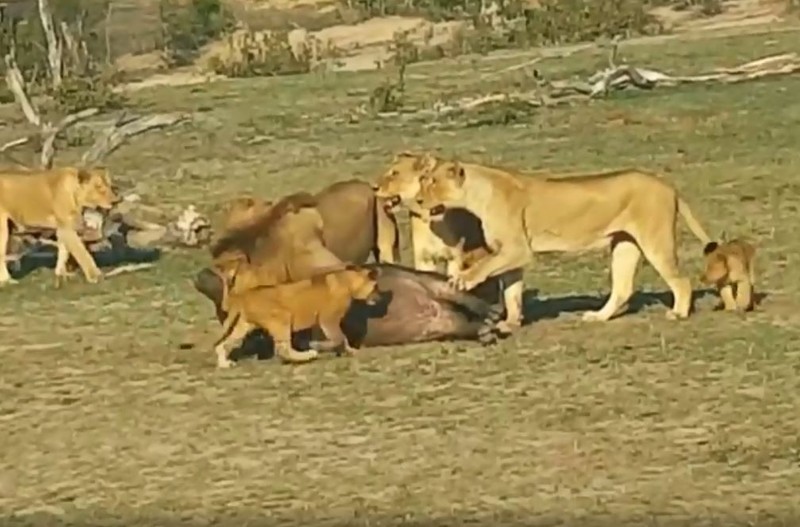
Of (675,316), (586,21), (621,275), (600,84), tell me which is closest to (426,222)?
(621,275)

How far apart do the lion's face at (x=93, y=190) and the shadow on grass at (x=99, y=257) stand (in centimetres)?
65

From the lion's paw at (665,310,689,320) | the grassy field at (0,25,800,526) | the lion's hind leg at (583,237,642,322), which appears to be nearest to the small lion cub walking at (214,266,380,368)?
the grassy field at (0,25,800,526)

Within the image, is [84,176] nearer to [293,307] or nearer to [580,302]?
[580,302]

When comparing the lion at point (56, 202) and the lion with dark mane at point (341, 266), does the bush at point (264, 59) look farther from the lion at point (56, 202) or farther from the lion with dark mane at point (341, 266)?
the lion with dark mane at point (341, 266)

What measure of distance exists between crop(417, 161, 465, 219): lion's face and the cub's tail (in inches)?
20.8

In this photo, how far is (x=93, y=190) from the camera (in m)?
12.8

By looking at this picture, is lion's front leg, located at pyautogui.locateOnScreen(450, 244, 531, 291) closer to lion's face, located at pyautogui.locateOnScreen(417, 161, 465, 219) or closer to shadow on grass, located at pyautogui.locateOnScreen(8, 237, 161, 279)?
lion's face, located at pyautogui.locateOnScreen(417, 161, 465, 219)

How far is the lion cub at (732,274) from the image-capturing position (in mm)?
10602

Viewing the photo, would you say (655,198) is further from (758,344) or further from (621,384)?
(621,384)

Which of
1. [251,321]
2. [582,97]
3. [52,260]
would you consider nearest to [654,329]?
[251,321]

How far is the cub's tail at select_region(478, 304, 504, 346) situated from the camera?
1004cm

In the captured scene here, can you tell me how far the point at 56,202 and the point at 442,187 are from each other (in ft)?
10.7

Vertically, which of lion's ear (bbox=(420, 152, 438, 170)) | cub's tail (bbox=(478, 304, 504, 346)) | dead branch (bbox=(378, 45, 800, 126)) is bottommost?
dead branch (bbox=(378, 45, 800, 126))

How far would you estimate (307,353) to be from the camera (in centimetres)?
968
